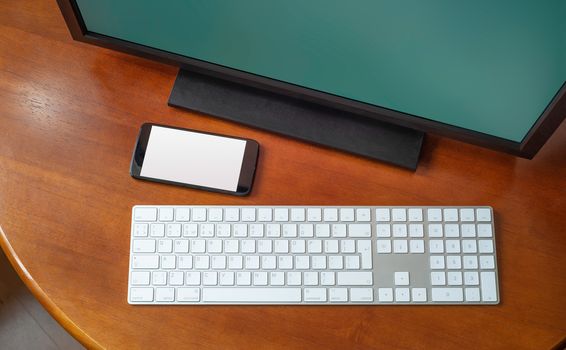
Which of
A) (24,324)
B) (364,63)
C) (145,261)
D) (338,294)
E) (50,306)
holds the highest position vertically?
(364,63)

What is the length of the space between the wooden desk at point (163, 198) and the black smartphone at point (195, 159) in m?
0.01

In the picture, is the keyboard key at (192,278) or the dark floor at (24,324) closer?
the keyboard key at (192,278)

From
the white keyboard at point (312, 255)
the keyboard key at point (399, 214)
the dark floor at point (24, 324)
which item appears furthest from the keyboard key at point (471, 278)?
the dark floor at point (24, 324)

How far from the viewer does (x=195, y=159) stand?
0.82m

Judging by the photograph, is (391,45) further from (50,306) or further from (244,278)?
(50,306)

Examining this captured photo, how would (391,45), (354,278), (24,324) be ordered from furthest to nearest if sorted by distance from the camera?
1. (24,324)
2. (354,278)
3. (391,45)

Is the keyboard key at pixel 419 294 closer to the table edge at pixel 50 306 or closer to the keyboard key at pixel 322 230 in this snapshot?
the keyboard key at pixel 322 230

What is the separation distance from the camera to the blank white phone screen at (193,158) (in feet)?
2.65

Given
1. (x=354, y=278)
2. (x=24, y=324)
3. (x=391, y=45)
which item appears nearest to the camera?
(x=391, y=45)

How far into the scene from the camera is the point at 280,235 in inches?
31.0

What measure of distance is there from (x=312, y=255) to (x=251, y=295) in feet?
0.30

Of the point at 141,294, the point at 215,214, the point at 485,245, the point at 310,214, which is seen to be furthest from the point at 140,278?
the point at 485,245

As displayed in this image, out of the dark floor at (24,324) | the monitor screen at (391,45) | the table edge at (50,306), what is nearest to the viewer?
the monitor screen at (391,45)

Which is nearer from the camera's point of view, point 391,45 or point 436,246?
point 391,45
